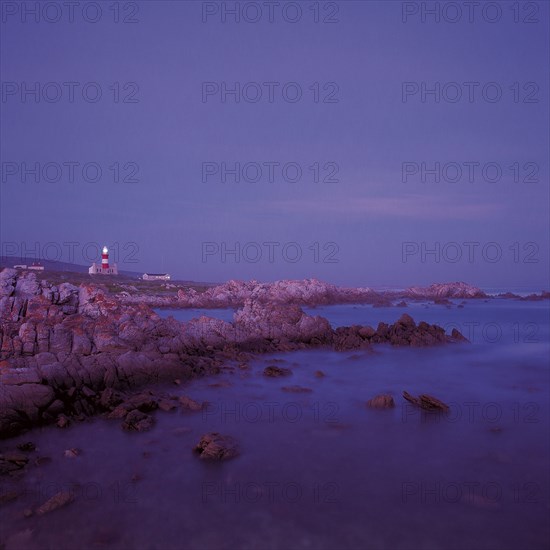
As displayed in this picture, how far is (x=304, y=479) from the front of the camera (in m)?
8.16

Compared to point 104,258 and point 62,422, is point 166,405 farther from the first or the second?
point 104,258

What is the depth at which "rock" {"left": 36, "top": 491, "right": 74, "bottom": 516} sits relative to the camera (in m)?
6.68

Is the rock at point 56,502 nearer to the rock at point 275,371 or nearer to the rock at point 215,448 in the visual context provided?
the rock at point 215,448

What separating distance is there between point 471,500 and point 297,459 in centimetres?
332

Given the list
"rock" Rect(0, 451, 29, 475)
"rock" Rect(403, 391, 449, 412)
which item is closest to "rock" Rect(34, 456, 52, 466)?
"rock" Rect(0, 451, 29, 475)

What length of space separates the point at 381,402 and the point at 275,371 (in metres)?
4.75

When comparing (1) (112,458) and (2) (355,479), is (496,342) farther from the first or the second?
(1) (112,458)

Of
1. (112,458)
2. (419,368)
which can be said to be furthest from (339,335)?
(112,458)

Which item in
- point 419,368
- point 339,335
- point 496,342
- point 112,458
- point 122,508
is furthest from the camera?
point 496,342

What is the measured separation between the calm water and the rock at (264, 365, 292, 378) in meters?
2.19

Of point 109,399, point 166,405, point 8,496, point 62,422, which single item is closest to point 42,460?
point 8,496

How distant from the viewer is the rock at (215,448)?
29.3ft

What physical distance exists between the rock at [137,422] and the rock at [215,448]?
1.74 metres

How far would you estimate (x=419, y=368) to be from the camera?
18.6 metres
